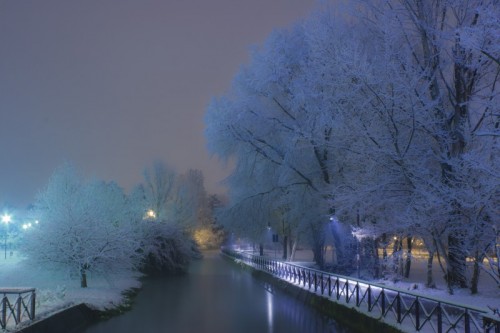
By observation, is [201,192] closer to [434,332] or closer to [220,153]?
[220,153]

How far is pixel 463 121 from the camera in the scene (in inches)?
697

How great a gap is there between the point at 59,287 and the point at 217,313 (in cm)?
658

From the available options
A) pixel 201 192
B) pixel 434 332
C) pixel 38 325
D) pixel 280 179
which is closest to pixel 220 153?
pixel 280 179

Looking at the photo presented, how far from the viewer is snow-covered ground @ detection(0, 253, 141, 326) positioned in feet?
59.4

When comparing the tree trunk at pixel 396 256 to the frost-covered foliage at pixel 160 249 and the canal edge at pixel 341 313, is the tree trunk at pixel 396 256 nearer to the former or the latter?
the canal edge at pixel 341 313

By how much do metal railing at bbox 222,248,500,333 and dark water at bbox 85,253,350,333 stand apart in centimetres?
116

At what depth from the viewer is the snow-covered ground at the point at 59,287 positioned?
59.4 ft

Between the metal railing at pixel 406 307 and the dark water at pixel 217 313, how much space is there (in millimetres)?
1158

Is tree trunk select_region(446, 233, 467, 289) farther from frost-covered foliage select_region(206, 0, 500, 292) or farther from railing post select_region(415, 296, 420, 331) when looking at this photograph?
railing post select_region(415, 296, 420, 331)

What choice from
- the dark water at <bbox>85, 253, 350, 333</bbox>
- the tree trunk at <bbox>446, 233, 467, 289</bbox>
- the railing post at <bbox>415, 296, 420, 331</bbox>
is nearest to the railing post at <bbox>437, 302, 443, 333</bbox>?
the railing post at <bbox>415, 296, 420, 331</bbox>

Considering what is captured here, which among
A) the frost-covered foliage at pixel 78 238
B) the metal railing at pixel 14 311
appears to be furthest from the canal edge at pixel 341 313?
the metal railing at pixel 14 311

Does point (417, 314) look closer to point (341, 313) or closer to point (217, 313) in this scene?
point (341, 313)

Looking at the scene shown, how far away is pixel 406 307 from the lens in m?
13.6

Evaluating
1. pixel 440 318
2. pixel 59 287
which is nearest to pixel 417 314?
pixel 440 318
